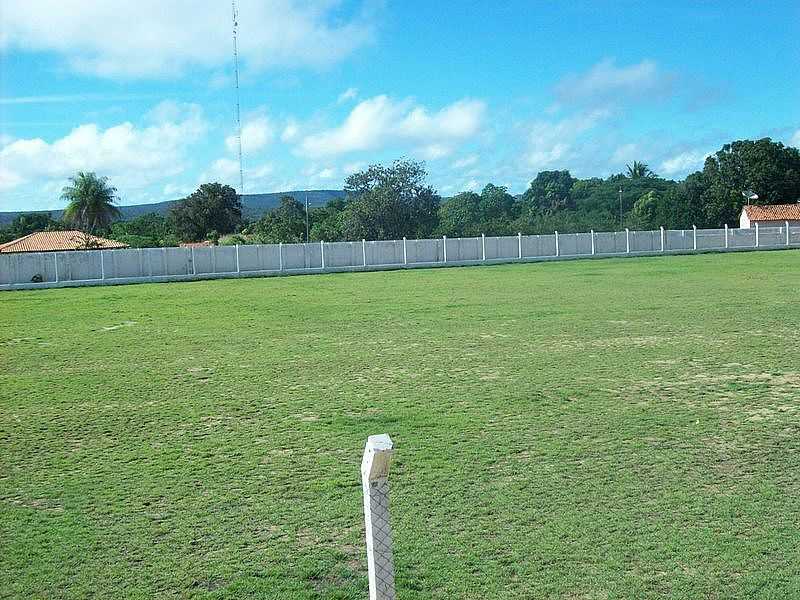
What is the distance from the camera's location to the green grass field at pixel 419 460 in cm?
477

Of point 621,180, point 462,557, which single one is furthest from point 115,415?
point 621,180

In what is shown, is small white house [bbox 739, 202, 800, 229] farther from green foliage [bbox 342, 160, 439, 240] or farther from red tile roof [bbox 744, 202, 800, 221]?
green foliage [bbox 342, 160, 439, 240]

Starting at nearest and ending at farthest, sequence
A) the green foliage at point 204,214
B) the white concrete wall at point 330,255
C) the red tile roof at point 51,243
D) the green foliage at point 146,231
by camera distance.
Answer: the white concrete wall at point 330,255
the red tile roof at point 51,243
the green foliage at point 146,231
the green foliage at point 204,214

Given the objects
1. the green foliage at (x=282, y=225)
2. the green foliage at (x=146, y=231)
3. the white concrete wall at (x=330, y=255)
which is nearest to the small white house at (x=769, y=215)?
the white concrete wall at (x=330, y=255)

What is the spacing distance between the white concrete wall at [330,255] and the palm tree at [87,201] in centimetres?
3146

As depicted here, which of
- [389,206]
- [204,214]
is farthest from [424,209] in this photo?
[204,214]

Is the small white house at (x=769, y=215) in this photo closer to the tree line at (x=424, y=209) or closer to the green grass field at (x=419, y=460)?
the tree line at (x=424, y=209)

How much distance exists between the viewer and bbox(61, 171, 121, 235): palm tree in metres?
65.7

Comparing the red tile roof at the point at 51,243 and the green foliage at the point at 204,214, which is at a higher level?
the green foliage at the point at 204,214

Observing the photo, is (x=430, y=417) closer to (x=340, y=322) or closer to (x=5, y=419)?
(x=5, y=419)

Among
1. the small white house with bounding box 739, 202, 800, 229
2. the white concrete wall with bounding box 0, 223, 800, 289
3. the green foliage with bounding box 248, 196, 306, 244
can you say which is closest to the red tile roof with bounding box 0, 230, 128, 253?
the green foliage with bounding box 248, 196, 306, 244

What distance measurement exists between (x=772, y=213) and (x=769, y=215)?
1.29 feet

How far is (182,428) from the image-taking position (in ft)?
27.1

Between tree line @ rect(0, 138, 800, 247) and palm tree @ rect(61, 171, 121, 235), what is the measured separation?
0.24 ft
